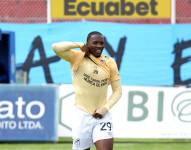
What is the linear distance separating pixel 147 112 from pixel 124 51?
17.9ft

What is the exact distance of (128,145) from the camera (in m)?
13.4

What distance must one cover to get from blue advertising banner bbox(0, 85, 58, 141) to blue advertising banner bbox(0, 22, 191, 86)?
517cm

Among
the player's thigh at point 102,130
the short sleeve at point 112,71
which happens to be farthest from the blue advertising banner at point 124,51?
the player's thigh at point 102,130

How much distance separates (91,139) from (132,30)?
11209 mm

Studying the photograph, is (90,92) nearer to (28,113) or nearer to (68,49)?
(68,49)

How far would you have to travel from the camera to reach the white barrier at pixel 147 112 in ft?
45.6

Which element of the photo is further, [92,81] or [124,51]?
[124,51]

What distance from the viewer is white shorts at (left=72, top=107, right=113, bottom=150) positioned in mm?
8336

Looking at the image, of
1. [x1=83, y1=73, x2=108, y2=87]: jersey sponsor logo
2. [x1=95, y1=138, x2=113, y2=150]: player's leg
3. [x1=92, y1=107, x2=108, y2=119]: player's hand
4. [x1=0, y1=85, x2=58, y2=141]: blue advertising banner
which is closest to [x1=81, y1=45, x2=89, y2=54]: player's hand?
[x1=83, y1=73, x2=108, y2=87]: jersey sponsor logo

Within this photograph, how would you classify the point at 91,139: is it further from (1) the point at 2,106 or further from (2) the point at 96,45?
(1) the point at 2,106

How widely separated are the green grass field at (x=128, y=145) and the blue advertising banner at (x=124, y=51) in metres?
5.08

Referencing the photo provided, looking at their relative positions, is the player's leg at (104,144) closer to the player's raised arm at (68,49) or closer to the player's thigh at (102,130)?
the player's thigh at (102,130)

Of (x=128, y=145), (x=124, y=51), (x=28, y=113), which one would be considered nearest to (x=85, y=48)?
(x=128, y=145)

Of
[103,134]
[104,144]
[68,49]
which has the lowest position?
[104,144]
